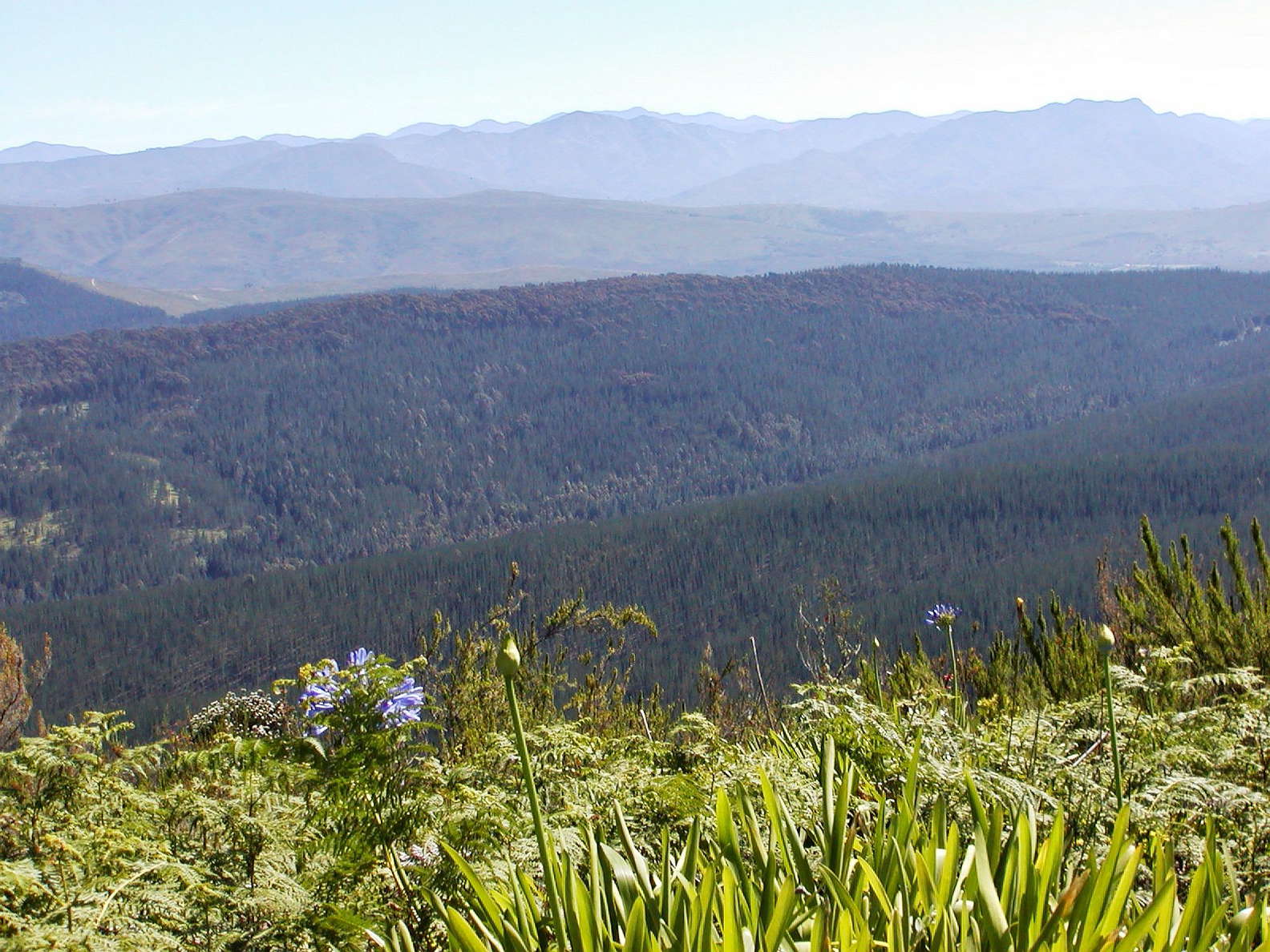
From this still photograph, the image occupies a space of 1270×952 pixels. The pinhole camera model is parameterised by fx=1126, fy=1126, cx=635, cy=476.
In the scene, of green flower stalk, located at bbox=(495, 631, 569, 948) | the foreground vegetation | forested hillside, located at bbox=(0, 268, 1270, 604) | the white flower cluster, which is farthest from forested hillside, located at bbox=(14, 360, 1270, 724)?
green flower stalk, located at bbox=(495, 631, 569, 948)

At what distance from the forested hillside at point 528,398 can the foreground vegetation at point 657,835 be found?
83.5 meters

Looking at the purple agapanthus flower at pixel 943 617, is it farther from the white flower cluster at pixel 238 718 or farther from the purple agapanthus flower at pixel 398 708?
the white flower cluster at pixel 238 718

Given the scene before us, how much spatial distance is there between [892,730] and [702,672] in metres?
3.32

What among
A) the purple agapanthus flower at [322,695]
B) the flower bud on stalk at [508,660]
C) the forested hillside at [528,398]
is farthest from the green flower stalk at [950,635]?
the forested hillside at [528,398]

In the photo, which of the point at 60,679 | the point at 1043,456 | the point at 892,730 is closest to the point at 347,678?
the point at 892,730

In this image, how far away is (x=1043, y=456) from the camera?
75375mm

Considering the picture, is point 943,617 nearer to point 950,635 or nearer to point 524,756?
point 950,635

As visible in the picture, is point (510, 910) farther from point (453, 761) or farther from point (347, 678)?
point (453, 761)

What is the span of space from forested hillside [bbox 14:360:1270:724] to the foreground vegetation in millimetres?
35525

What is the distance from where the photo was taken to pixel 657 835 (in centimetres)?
337

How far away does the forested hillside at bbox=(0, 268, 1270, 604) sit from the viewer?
9094cm

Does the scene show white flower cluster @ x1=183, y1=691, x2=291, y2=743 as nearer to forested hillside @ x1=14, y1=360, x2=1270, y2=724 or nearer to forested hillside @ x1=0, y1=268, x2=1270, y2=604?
forested hillside @ x1=14, y1=360, x2=1270, y2=724

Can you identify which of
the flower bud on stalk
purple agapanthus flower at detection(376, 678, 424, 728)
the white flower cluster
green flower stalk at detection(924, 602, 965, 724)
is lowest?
the white flower cluster

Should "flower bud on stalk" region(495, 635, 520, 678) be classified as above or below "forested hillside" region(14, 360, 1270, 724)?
above
